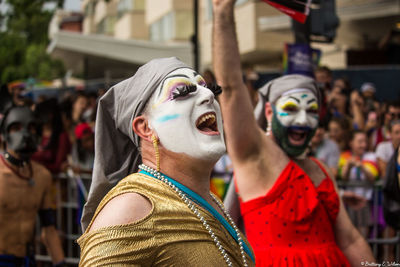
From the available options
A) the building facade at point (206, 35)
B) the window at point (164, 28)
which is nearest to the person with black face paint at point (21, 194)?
the building facade at point (206, 35)

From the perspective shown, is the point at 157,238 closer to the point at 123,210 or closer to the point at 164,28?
the point at 123,210

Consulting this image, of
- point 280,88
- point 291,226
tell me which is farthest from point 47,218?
point 291,226

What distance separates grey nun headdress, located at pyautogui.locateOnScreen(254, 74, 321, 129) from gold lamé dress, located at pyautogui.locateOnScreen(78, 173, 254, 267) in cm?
189

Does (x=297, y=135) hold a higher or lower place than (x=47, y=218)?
higher

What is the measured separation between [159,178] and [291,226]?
4.98 ft

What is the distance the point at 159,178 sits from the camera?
2.38 metres

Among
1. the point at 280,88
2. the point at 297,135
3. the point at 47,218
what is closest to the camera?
the point at 297,135

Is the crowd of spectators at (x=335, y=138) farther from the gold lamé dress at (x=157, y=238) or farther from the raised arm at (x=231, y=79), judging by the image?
the gold lamé dress at (x=157, y=238)

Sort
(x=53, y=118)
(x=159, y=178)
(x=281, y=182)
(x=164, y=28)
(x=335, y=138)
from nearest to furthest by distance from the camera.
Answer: (x=159, y=178) → (x=281, y=182) → (x=335, y=138) → (x=53, y=118) → (x=164, y=28)

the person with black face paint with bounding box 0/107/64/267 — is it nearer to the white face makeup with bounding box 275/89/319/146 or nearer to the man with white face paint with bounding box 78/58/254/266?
the white face makeup with bounding box 275/89/319/146

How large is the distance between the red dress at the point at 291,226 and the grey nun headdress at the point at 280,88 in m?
0.55

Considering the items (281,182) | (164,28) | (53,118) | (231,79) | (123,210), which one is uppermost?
(231,79)

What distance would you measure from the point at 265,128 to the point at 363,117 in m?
5.25

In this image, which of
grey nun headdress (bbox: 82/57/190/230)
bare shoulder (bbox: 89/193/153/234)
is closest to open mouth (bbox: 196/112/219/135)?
grey nun headdress (bbox: 82/57/190/230)
